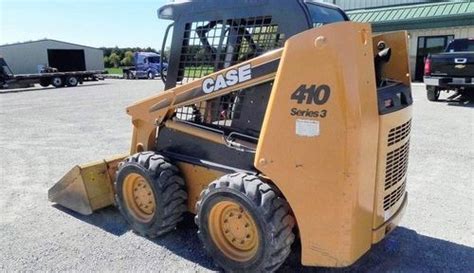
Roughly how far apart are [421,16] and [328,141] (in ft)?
73.5

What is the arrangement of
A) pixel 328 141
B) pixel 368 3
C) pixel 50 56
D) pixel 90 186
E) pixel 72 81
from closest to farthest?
1. pixel 328 141
2. pixel 90 186
3. pixel 368 3
4. pixel 72 81
5. pixel 50 56

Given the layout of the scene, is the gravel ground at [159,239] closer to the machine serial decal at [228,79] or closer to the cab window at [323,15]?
the machine serial decal at [228,79]

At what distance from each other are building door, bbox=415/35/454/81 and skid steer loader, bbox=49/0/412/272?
20718 mm

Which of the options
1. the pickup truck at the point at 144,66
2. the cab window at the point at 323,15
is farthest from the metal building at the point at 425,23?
the pickup truck at the point at 144,66

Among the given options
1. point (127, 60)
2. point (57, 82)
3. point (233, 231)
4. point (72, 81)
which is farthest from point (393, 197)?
point (127, 60)

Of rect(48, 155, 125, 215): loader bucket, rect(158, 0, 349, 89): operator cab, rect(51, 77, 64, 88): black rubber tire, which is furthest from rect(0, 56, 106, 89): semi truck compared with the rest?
rect(158, 0, 349, 89): operator cab

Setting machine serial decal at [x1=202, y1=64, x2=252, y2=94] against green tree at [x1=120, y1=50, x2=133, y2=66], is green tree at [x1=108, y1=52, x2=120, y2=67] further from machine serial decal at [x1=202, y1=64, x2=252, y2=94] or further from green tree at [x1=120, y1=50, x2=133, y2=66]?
machine serial decal at [x1=202, y1=64, x2=252, y2=94]

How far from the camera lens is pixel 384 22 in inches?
908

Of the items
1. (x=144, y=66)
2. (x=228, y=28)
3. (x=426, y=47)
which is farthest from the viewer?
(x=144, y=66)

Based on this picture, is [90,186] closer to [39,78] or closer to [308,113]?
[308,113]

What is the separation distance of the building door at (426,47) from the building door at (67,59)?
35046 millimetres

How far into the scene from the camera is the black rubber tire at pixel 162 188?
3.78m

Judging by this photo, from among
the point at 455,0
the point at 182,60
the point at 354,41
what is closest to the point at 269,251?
the point at 354,41

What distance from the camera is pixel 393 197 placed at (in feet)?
11.1
